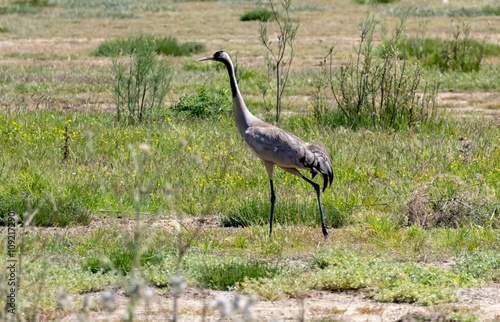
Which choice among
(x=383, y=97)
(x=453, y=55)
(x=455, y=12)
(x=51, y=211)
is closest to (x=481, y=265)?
(x=51, y=211)

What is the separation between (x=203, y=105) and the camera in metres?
12.4

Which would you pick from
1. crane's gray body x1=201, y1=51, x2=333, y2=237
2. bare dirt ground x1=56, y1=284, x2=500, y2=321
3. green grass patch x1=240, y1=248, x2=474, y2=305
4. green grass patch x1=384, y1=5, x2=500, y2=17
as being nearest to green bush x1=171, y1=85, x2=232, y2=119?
crane's gray body x1=201, y1=51, x2=333, y2=237

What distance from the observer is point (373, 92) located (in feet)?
35.8

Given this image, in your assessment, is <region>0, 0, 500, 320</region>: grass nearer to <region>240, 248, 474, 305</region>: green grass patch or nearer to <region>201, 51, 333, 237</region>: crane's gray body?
<region>240, 248, 474, 305</region>: green grass patch

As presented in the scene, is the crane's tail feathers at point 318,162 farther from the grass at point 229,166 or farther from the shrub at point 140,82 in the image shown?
the shrub at point 140,82

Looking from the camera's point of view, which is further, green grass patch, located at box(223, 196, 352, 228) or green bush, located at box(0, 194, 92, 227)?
green grass patch, located at box(223, 196, 352, 228)

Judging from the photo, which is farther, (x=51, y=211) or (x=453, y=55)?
(x=453, y=55)

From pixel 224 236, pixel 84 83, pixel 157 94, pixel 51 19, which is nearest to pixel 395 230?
pixel 224 236

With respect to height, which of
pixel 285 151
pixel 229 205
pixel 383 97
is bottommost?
pixel 229 205

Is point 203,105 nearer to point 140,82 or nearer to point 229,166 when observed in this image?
point 140,82

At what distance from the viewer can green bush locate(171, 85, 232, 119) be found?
12.3 metres

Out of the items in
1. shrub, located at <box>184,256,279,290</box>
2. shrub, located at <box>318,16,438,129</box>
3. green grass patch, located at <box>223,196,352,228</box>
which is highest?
shrub, located at <box>318,16,438,129</box>

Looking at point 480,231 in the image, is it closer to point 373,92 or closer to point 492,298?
point 492,298

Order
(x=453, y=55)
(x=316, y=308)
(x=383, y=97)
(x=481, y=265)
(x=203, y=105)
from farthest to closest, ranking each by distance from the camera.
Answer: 1. (x=453, y=55)
2. (x=203, y=105)
3. (x=383, y=97)
4. (x=481, y=265)
5. (x=316, y=308)
